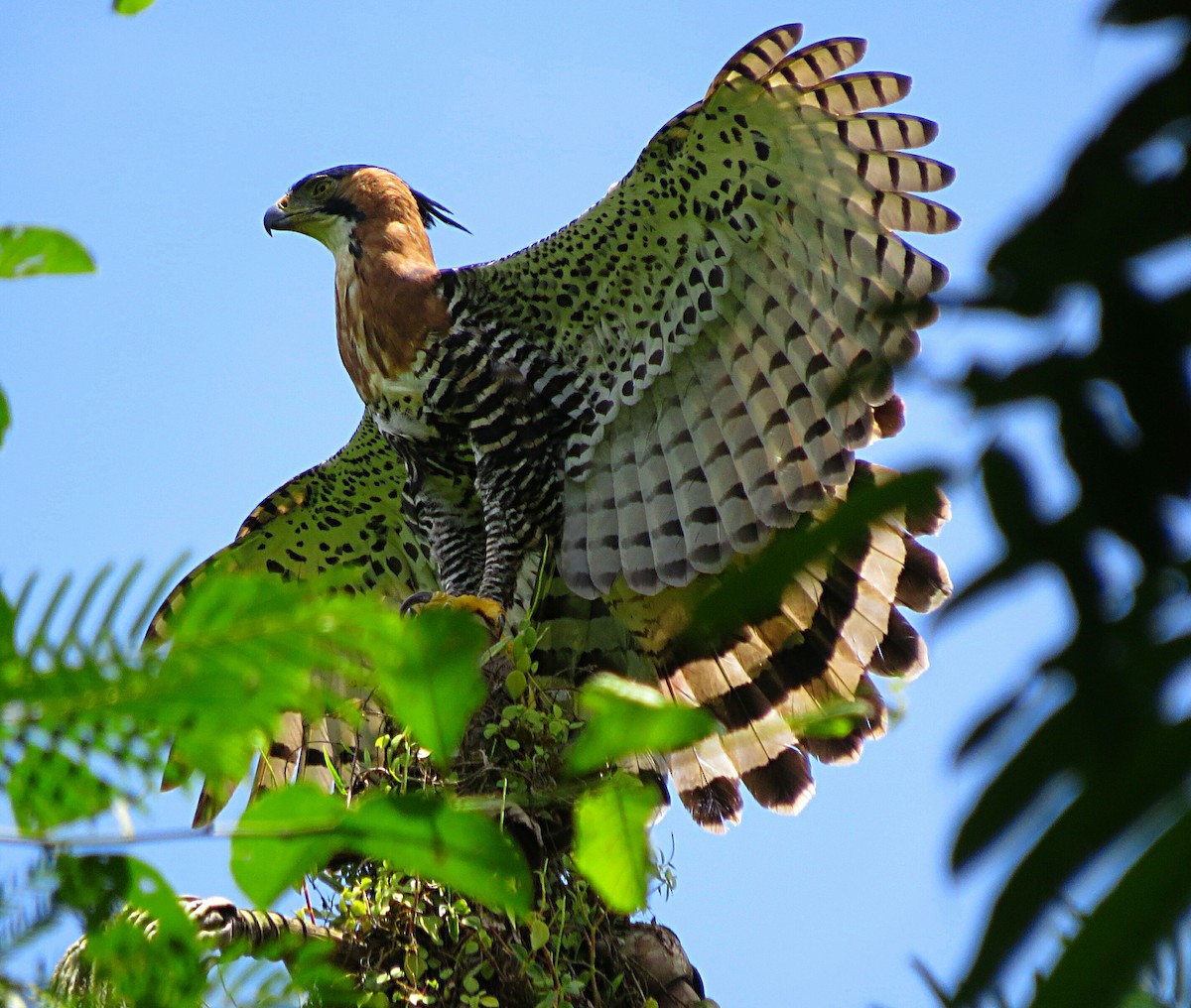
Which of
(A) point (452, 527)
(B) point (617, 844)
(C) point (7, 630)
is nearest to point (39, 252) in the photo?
(C) point (7, 630)

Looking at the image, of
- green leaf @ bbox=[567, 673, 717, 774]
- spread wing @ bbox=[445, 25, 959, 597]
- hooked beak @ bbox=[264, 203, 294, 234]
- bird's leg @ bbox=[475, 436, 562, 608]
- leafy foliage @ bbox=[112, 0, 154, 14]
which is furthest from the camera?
hooked beak @ bbox=[264, 203, 294, 234]

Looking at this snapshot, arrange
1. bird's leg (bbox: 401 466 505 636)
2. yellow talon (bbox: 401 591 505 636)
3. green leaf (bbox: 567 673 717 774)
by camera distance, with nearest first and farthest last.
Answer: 1. green leaf (bbox: 567 673 717 774)
2. yellow talon (bbox: 401 591 505 636)
3. bird's leg (bbox: 401 466 505 636)

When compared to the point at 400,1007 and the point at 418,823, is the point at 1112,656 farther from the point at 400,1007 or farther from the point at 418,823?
the point at 400,1007

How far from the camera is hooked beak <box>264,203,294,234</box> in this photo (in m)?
4.69

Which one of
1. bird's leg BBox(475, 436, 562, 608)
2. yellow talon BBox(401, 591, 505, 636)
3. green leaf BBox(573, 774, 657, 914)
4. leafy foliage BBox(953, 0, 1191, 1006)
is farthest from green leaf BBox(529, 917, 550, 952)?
leafy foliage BBox(953, 0, 1191, 1006)

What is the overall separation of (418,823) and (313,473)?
417 cm

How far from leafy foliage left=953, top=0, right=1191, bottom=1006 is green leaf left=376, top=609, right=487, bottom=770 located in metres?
0.28

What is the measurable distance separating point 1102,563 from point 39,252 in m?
0.64

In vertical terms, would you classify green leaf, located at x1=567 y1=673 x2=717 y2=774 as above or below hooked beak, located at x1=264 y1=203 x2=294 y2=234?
above

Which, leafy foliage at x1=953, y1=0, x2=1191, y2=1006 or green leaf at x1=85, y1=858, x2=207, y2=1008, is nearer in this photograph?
leafy foliage at x1=953, y1=0, x2=1191, y2=1006

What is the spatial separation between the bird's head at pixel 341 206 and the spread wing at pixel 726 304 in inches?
18.7

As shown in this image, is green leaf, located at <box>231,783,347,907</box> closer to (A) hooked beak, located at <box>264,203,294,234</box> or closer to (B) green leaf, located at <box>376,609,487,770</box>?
(B) green leaf, located at <box>376,609,487,770</box>

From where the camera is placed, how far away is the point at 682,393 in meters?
4.11

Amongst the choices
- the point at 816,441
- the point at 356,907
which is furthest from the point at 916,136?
the point at 356,907
